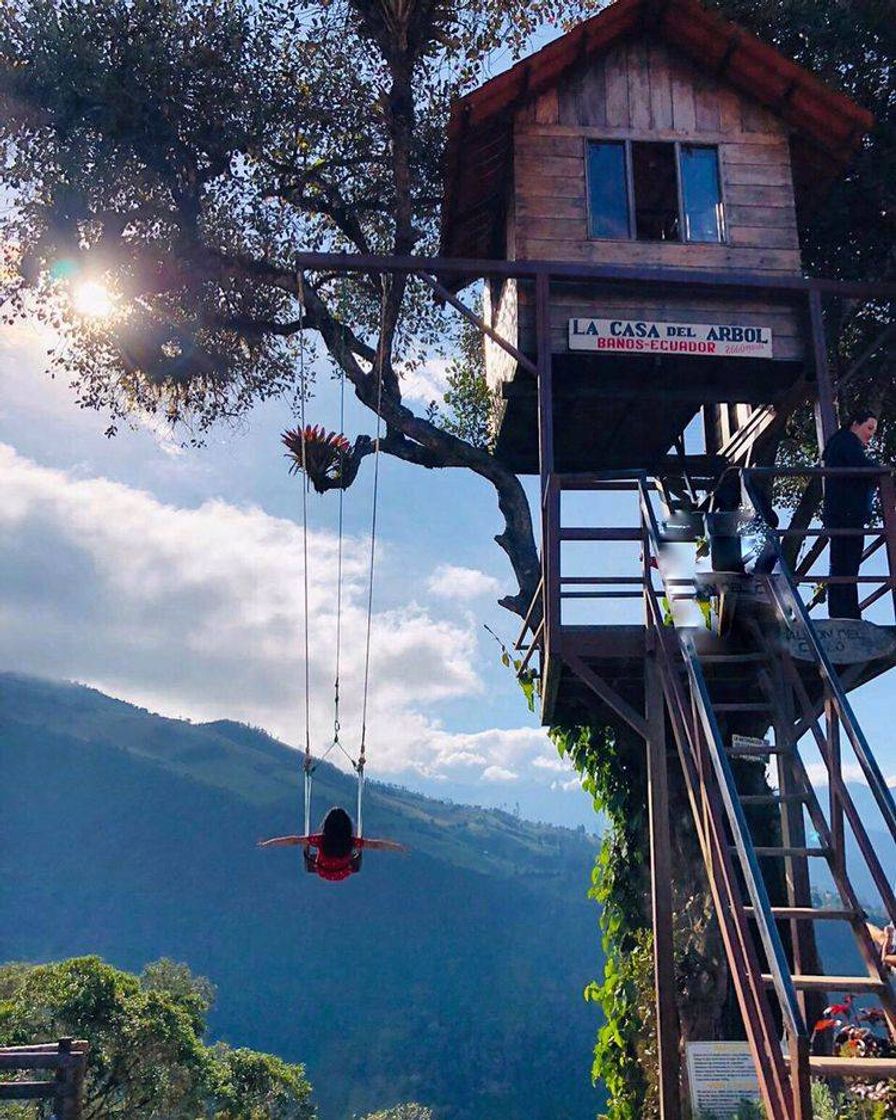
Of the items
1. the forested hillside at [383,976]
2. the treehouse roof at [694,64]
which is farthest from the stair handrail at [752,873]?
the forested hillside at [383,976]

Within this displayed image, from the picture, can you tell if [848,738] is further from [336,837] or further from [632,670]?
[336,837]

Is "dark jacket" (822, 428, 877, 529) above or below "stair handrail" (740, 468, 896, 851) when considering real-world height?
above

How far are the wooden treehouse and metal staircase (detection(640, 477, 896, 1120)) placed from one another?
0.05m

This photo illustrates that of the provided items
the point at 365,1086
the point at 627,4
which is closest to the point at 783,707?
the point at 627,4

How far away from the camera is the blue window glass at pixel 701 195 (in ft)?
48.8

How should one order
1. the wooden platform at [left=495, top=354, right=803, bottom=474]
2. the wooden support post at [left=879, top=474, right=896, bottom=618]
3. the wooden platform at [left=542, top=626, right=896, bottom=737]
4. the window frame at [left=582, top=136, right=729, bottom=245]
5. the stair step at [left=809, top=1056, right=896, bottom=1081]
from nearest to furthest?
the stair step at [left=809, top=1056, right=896, bottom=1081] → the wooden platform at [left=542, top=626, right=896, bottom=737] → the wooden support post at [left=879, top=474, right=896, bottom=618] → the window frame at [left=582, top=136, right=729, bottom=245] → the wooden platform at [left=495, top=354, right=803, bottom=474]

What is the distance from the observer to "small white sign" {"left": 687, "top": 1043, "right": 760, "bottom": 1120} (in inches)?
441

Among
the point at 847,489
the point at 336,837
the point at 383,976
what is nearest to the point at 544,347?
the point at 847,489

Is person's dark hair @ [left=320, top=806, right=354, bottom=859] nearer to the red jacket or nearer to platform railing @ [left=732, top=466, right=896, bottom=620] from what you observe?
the red jacket

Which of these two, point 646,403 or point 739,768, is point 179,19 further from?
point 739,768

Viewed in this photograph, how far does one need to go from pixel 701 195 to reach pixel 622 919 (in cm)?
939

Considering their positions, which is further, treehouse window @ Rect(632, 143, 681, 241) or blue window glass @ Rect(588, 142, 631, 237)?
treehouse window @ Rect(632, 143, 681, 241)

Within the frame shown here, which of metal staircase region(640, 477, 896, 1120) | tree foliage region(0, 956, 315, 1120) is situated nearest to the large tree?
metal staircase region(640, 477, 896, 1120)

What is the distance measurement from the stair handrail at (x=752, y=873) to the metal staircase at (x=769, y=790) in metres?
0.01
